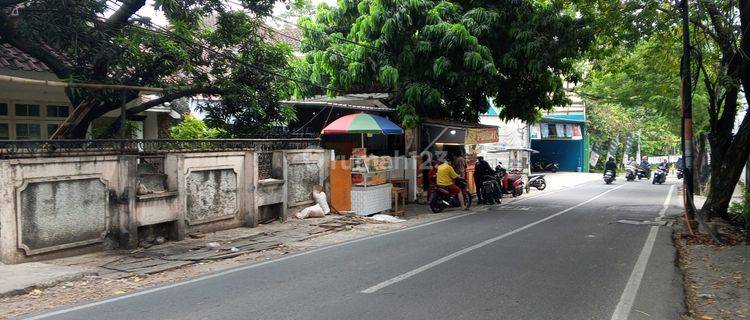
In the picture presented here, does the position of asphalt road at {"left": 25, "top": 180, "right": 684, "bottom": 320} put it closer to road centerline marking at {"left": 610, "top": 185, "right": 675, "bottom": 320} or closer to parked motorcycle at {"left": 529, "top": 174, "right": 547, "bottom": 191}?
road centerline marking at {"left": 610, "top": 185, "right": 675, "bottom": 320}

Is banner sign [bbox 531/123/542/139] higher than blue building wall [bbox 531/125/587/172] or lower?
higher

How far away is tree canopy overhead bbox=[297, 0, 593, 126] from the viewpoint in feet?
47.5

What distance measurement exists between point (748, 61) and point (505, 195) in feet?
37.8

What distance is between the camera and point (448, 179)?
50.8ft

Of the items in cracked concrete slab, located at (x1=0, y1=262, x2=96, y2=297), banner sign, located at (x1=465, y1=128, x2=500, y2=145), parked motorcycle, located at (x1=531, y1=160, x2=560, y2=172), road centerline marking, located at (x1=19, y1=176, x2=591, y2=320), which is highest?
banner sign, located at (x1=465, y1=128, x2=500, y2=145)

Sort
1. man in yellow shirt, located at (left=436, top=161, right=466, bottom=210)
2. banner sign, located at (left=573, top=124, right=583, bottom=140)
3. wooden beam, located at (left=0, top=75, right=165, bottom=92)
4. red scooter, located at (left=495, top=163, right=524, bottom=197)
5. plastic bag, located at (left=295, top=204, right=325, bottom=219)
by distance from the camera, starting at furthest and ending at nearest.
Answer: banner sign, located at (left=573, top=124, right=583, bottom=140) → red scooter, located at (left=495, top=163, right=524, bottom=197) → man in yellow shirt, located at (left=436, top=161, right=466, bottom=210) → plastic bag, located at (left=295, top=204, right=325, bottom=219) → wooden beam, located at (left=0, top=75, right=165, bottom=92)

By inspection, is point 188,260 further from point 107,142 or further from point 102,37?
point 102,37

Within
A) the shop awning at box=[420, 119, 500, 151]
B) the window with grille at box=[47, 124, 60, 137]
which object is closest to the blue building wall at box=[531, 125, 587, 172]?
the shop awning at box=[420, 119, 500, 151]

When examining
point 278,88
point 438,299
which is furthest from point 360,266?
point 278,88

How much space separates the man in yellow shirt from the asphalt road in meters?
4.32

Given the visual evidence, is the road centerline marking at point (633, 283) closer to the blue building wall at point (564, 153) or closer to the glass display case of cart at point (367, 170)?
the glass display case of cart at point (367, 170)

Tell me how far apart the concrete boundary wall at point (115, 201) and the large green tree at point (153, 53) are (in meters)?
1.25

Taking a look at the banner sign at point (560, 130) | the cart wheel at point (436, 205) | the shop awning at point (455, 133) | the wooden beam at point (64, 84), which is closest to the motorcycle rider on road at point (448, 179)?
the cart wheel at point (436, 205)

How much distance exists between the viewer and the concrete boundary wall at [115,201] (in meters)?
7.74
